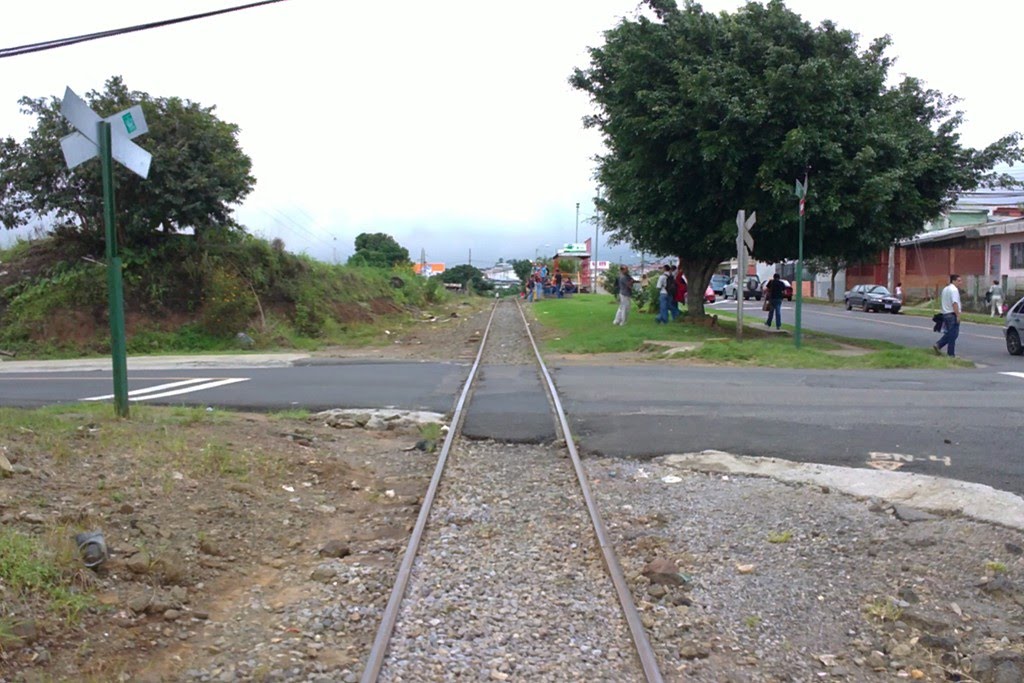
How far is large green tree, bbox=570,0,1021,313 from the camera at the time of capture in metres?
20.1

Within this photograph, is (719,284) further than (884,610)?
Yes

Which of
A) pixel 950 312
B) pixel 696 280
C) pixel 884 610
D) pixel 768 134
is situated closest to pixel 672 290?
pixel 696 280

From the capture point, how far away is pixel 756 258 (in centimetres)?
2589

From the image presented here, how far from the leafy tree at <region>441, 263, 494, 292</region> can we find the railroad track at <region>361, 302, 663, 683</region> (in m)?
65.1

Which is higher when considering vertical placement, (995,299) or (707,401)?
(995,299)

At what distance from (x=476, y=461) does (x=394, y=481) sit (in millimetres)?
927

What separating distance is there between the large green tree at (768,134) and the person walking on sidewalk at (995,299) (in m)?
19.2

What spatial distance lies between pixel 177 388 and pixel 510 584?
10.6m

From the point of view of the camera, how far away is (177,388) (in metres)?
14.7

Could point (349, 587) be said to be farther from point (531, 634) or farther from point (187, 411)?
point (187, 411)

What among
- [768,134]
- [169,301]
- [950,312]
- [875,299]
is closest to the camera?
[950,312]

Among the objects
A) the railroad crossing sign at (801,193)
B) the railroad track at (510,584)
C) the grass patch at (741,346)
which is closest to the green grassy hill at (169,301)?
the grass patch at (741,346)

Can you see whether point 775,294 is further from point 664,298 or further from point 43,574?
point 43,574

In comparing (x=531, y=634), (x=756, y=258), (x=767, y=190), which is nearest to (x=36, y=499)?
(x=531, y=634)
